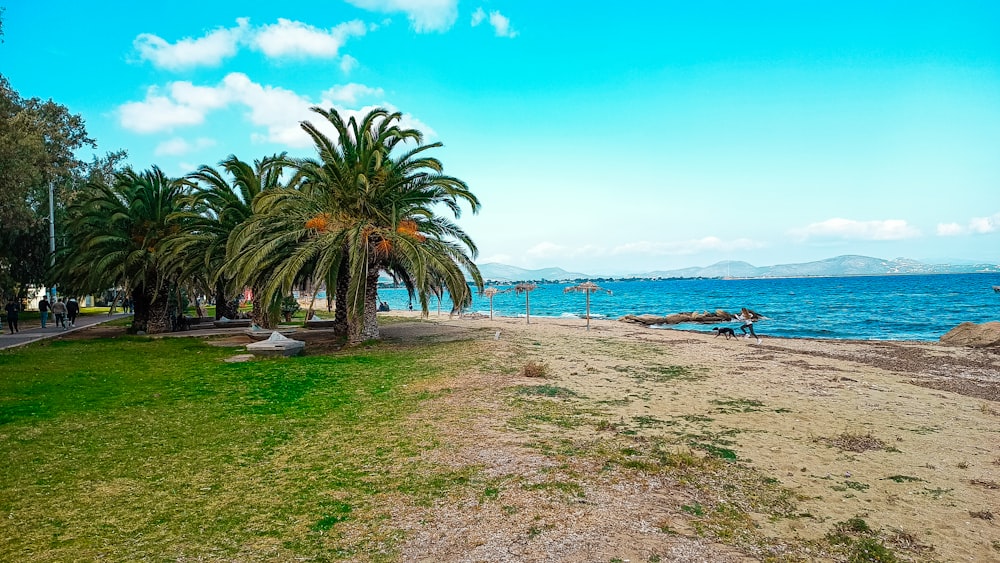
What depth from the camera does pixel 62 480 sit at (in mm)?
5730

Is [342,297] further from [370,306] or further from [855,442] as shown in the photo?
[855,442]

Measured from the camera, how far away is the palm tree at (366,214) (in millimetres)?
17031

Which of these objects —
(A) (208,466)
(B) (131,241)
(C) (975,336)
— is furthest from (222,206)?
(C) (975,336)

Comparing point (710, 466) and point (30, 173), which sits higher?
point (30, 173)

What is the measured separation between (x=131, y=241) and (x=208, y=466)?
19284 millimetres

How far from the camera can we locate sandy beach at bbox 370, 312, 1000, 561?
14.6ft

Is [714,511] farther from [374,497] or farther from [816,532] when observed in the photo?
[374,497]

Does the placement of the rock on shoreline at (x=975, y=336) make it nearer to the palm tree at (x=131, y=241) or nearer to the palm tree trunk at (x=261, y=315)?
the palm tree trunk at (x=261, y=315)

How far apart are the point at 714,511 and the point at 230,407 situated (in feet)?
25.4

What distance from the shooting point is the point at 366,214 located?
1800 centimetres

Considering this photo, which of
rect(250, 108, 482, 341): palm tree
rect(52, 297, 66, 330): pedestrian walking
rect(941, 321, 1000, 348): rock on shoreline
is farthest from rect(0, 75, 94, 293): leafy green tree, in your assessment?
rect(941, 321, 1000, 348): rock on shoreline

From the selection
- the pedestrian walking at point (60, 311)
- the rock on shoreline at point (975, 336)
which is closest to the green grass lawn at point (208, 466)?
the pedestrian walking at point (60, 311)

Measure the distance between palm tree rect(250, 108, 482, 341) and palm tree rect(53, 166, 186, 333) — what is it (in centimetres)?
594

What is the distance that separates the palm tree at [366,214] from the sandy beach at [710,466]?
19.6ft
